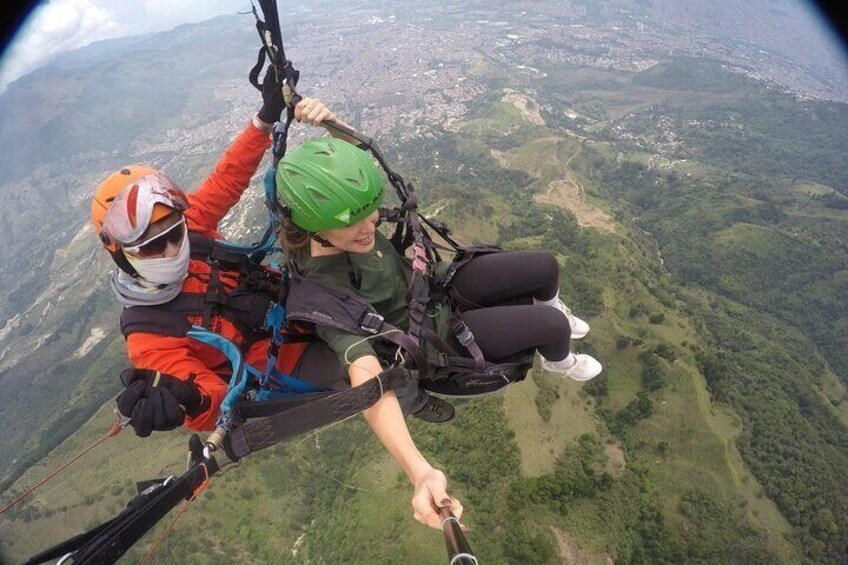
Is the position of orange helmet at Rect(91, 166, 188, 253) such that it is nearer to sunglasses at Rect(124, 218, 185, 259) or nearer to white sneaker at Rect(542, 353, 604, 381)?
sunglasses at Rect(124, 218, 185, 259)

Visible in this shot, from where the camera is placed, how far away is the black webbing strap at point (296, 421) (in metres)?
2.74

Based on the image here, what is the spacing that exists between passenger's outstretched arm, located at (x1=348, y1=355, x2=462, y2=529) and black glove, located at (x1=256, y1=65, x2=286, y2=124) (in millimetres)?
2983

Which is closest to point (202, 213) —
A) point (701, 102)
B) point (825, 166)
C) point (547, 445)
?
point (547, 445)

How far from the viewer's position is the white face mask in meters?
3.47

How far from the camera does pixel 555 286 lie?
5.08m

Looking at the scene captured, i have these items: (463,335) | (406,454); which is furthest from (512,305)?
(406,454)

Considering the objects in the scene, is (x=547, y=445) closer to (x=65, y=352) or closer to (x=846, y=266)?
(x=846, y=266)

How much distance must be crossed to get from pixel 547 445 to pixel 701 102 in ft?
543

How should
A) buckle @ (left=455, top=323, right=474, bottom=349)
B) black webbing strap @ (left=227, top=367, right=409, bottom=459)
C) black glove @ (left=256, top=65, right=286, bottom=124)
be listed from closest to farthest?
1. black webbing strap @ (left=227, top=367, right=409, bottom=459)
2. buckle @ (left=455, top=323, right=474, bottom=349)
3. black glove @ (left=256, top=65, right=286, bottom=124)

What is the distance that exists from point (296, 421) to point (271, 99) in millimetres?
3439

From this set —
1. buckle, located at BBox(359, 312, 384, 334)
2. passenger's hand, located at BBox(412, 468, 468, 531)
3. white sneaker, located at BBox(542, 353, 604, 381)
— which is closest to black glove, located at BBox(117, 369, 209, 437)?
buckle, located at BBox(359, 312, 384, 334)

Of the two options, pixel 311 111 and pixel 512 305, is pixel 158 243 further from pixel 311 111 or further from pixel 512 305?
pixel 512 305

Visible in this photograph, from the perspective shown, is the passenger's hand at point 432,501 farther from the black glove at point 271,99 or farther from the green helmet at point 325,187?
the black glove at point 271,99

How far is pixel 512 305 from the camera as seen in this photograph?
15.7ft
